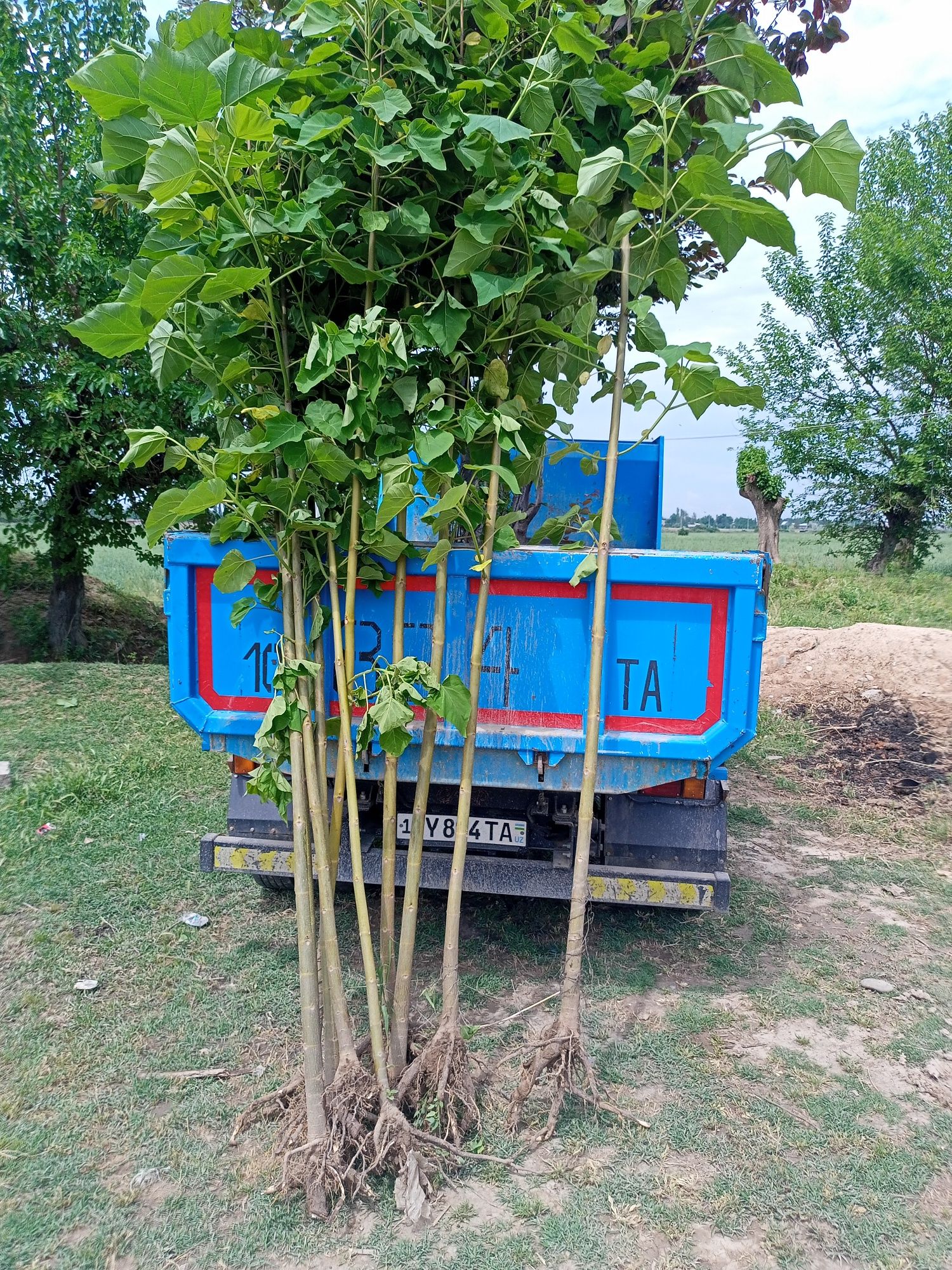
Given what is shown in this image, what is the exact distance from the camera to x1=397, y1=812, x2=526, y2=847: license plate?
3.88 m

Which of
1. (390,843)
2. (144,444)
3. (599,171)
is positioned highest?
(599,171)

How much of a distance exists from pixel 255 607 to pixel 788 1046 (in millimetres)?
2711

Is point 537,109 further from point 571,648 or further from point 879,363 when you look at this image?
point 879,363

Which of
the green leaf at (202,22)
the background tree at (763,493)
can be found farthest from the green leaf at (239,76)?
the background tree at (763,493)

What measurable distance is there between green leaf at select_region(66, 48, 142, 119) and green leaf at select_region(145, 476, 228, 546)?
1.02 m

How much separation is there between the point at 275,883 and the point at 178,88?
340 centimetres

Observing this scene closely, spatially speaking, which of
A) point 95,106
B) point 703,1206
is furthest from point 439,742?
point 95,106

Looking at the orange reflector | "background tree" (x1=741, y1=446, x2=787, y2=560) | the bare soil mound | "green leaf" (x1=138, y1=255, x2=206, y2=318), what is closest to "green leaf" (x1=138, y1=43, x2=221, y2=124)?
"green leaf" (x1=138, y1=255, x2=206, y2=318)

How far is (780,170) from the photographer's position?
9.16 feet

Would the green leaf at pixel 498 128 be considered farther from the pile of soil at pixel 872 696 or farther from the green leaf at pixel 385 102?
the pile of soil at pixel 872 696

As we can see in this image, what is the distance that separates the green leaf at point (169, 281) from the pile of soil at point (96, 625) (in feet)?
31.7

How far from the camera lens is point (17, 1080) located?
10.5 ft

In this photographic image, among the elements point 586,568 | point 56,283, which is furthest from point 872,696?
point 56,283

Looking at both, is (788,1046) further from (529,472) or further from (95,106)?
(95,106)
